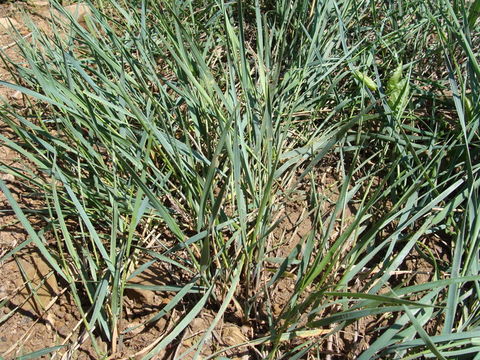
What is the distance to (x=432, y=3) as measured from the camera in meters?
1.67

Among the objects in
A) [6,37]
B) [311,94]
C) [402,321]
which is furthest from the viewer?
[6,37]

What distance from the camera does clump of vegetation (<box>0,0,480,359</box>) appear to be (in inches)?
38.8

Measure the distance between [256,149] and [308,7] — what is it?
0.72m

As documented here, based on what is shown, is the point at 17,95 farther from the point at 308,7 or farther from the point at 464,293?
the point at 464,293

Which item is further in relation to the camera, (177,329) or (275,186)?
(275,186)

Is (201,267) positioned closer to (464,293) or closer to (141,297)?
(141,297)

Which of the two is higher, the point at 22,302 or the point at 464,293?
the point at 22,302

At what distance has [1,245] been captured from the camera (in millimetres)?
1242

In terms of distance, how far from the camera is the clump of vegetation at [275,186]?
0.98 m

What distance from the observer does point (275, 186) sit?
4.30 feet

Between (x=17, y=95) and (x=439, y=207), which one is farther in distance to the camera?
(x=17, y=95)

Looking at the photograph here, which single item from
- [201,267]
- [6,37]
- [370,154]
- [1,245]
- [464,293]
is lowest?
[464,293]

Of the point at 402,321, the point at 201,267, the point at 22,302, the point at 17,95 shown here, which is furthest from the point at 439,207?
the point at 17,95

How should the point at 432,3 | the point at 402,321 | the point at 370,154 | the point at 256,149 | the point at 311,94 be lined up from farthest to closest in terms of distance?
the point at 432,3
the point at 311,94
the point at 370,154
the point at 256,149
the point at 402,321
